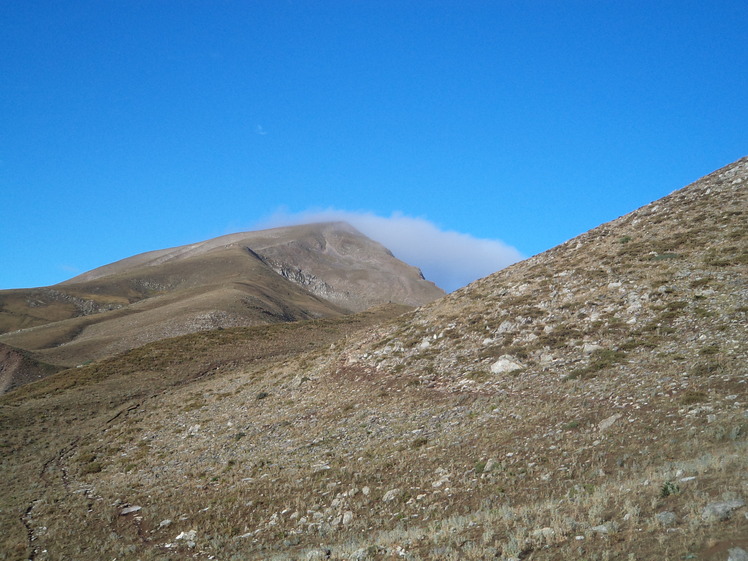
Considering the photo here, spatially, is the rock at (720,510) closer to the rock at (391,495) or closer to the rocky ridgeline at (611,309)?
the rock at (391,495)

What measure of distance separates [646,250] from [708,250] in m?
4.00

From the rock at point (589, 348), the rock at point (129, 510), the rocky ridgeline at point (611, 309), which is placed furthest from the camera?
the rock at point (589, 348)

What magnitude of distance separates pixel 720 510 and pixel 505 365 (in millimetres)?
16922

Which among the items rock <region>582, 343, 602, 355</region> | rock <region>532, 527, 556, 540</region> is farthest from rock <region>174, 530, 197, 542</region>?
rock <region>582, 343, 602, 355</region>

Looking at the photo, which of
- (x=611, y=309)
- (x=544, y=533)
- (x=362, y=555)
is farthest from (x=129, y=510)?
(x=611, y=309)

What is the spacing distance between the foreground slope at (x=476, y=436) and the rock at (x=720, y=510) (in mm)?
44

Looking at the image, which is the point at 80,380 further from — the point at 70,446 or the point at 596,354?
the point at 596,354

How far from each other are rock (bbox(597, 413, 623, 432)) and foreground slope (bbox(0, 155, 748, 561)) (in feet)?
0.46

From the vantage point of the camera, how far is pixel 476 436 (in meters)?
21.0

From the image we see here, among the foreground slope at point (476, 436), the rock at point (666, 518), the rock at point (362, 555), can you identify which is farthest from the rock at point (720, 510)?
the rock at point (362, 555)

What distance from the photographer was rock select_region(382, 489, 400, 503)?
58.1 ft

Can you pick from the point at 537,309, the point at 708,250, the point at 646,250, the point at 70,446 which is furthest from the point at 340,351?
the point at 708,250

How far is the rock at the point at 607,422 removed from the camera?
18391mm

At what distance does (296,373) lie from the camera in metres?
39.7
